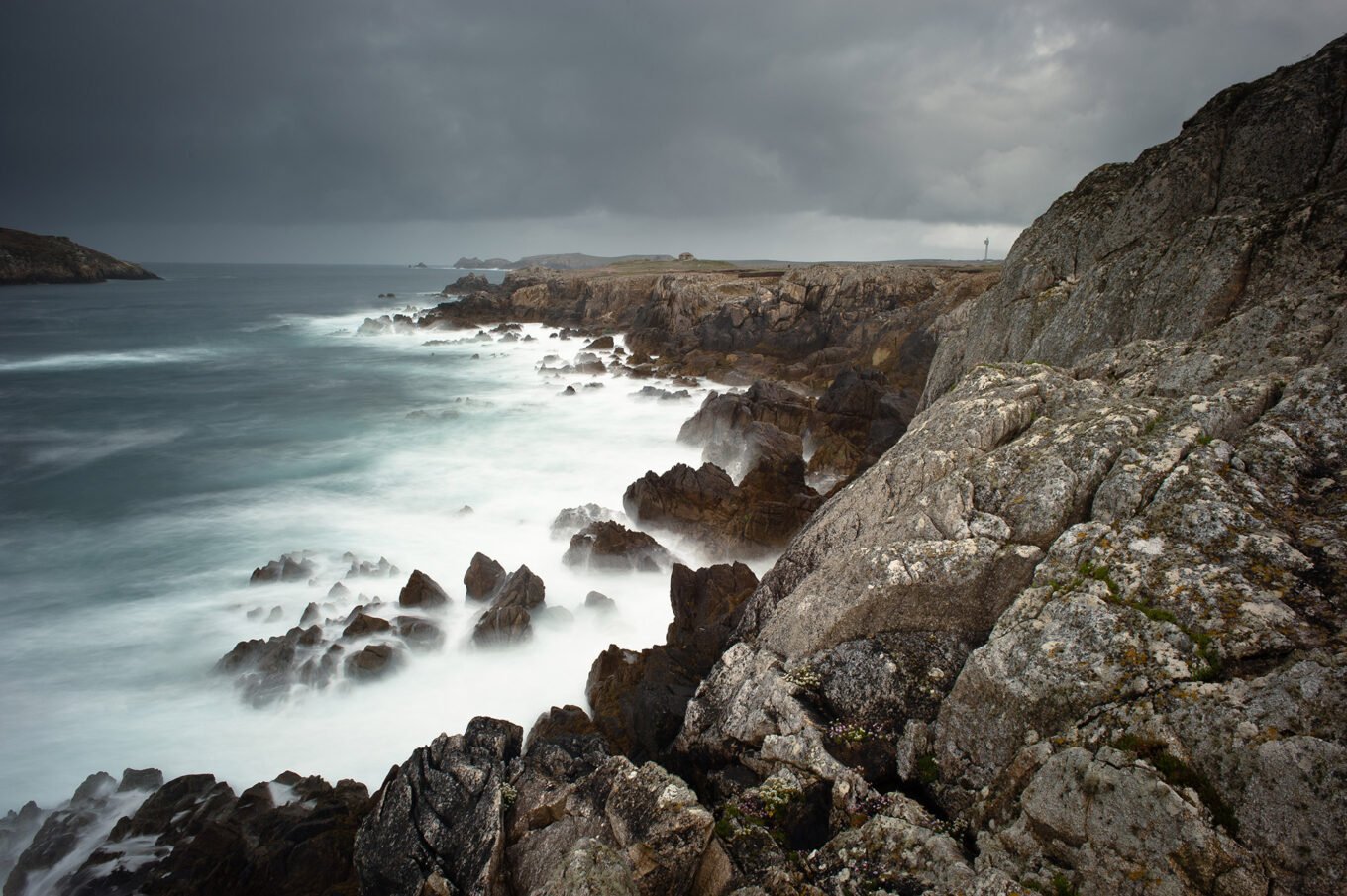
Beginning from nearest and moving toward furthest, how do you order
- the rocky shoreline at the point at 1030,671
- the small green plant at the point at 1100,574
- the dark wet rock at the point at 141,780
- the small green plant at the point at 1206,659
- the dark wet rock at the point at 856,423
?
the rocky shoreline at the point at 1030,671 → the small green plant at the point at 1206,659 → the small green plant at the point at 1100,574 → the dark wet rock at the point at 141,780 → the dark wet rock at the point at 856,423

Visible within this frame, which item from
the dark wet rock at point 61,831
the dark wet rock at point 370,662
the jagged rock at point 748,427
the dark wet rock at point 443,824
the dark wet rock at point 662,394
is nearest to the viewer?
the dark wet rock at point 443,824

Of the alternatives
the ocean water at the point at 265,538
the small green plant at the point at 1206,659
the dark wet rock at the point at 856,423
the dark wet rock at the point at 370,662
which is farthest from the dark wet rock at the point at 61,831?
the dark wet rock at the point at 856,423

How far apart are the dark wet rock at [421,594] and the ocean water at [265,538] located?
0.55 metres

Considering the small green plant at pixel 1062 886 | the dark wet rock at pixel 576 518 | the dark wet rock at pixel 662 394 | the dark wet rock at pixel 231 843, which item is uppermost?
the small green plant at pixel 1062 886

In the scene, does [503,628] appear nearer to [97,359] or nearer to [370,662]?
[370,662]

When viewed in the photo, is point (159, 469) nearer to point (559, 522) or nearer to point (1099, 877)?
point (559, 522)

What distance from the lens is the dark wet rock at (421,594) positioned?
2016 centimetres

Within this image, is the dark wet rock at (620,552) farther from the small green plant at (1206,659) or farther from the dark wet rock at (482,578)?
the small green plant at (1206,659)

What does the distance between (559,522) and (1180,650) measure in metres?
21.0

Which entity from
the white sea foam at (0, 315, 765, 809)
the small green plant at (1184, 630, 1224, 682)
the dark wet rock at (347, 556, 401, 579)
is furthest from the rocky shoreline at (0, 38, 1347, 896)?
the dark wet rock at (347, 556, 401, 579)

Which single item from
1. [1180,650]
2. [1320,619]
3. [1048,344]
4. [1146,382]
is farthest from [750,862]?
[1048,344]

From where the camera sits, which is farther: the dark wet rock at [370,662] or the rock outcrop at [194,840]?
the dark wet rock at [370,662]

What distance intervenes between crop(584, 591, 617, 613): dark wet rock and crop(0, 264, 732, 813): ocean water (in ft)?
0.87

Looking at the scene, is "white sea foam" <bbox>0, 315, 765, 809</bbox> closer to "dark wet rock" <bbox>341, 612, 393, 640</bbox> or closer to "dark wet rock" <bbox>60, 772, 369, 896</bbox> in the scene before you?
"dark wet rock" <bbox>60, 772, 369, 896</bbox>
